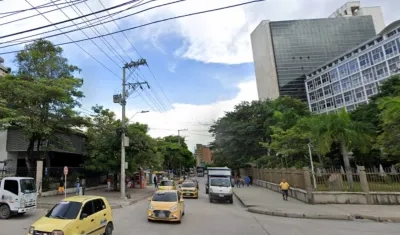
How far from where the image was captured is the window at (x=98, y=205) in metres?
8.76

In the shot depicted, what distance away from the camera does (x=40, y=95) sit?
69.0 feet

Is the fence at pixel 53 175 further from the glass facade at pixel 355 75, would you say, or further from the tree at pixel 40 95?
the glass facade at pixel 355 75

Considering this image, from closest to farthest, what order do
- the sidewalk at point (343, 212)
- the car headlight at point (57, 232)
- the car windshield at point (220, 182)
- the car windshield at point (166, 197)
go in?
1. the car headlight at point (57, 232)
2. the car windshield at point (166, 197)
3. the sidewalk at point (343, 212)
4. the car windshield at point (220, 182)

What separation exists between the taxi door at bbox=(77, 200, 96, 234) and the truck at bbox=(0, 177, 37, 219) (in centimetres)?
713

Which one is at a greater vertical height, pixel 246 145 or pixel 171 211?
pixel 246 145

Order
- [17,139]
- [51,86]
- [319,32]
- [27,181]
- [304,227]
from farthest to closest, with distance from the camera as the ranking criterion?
1. [319,32]
2. [17,139]
3. [51,86]
4. [27,181]
5. [304,227]

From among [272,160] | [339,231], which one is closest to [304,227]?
[339,231]

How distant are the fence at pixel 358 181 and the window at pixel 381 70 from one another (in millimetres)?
57288

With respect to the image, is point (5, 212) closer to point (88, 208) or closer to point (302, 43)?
point (88, 208)

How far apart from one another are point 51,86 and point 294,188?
21170 millimetres

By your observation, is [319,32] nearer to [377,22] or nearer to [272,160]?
[377,22]

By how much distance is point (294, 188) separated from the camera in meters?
21.5

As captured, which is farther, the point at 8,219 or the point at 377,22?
the point at 377,22

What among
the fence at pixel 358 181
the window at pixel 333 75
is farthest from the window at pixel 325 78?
the fence at pixel 358 181
